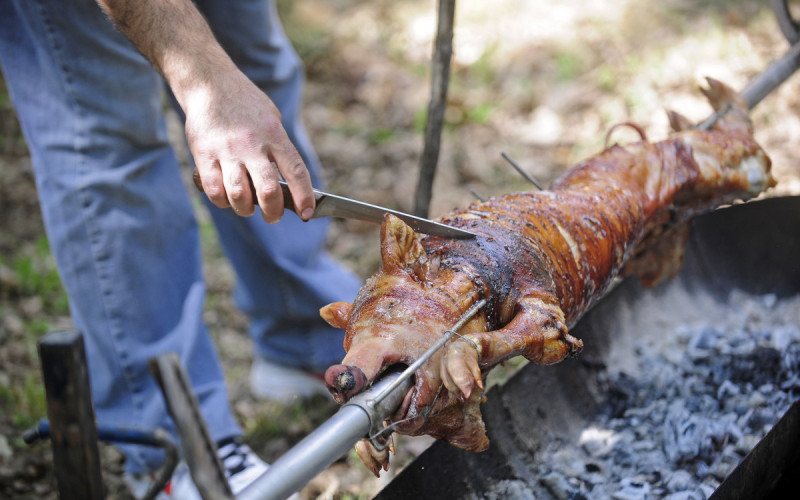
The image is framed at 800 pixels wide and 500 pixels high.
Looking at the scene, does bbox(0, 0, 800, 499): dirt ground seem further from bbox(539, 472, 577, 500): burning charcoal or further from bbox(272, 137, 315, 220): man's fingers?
bbox(272, 137, 315, 220): man's fingers

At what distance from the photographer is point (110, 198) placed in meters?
2.46

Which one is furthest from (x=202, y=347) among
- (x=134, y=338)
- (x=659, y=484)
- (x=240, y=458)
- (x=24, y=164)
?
(x=24, y=164)

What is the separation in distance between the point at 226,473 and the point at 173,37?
1684mm

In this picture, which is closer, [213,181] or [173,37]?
[213,181]

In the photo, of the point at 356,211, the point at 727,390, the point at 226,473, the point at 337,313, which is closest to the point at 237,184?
the point at 356,211

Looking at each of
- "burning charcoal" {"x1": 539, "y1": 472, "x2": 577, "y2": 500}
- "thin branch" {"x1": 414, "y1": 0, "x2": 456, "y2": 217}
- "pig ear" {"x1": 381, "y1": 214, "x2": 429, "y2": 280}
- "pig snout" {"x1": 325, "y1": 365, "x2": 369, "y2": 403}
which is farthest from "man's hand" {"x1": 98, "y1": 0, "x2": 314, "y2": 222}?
"burning charcoal" {"x1": 539, "y1": 472, "x2": 577, "y2": 500}

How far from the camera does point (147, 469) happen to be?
2648 millimetres

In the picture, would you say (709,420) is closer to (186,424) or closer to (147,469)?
(186,424)

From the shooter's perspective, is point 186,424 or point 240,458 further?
point 240,458

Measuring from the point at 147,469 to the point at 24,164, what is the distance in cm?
359

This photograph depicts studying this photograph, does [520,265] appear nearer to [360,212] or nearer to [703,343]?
[360,212]

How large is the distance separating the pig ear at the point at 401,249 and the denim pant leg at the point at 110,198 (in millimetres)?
1317

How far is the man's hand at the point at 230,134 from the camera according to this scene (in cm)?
154

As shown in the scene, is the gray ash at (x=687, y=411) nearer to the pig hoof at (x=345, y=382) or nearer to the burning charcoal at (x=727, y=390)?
the burning charcoal at (x=727, y=390)
